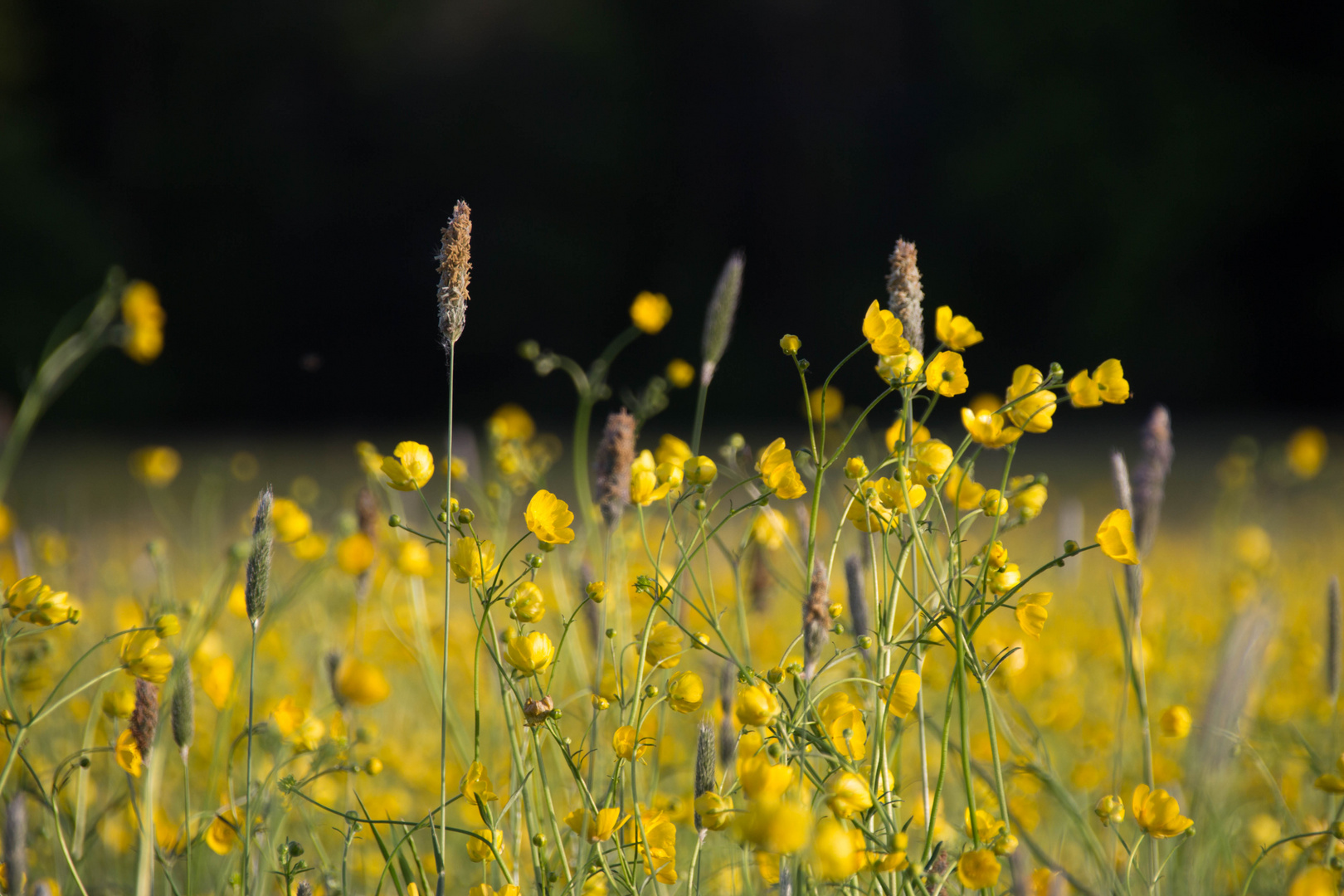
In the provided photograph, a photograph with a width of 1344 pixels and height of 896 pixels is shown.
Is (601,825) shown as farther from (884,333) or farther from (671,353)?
(671,353)

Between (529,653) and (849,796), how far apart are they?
0.67ft

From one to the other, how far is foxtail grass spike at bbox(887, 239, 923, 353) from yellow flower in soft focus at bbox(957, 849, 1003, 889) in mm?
312

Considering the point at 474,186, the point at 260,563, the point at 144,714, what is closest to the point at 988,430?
the point at 260,563

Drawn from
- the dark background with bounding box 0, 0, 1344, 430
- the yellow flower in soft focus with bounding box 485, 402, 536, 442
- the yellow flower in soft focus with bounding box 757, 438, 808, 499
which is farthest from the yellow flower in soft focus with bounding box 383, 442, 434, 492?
the dark background with bounding box 0, 0, 1344, 430

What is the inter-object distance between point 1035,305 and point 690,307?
8.77 ft

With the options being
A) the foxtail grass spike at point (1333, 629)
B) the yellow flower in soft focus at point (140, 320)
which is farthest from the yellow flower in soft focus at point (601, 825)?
the yellow flower in soft focus at point (140, 320)

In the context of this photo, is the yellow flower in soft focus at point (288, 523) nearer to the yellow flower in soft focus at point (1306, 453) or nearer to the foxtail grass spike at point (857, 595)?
the foxtail grass spike at point (857, 595)

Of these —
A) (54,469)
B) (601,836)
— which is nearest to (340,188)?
(54,469)

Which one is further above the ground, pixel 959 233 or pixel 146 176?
pixel 146 176

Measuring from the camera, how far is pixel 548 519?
732 millimetres

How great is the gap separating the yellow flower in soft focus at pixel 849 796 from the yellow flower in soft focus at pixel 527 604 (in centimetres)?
21

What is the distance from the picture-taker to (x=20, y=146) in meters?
8.32

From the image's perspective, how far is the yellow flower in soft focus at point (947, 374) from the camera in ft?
2.26

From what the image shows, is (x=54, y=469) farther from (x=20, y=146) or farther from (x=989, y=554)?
(x=989, y=554)
